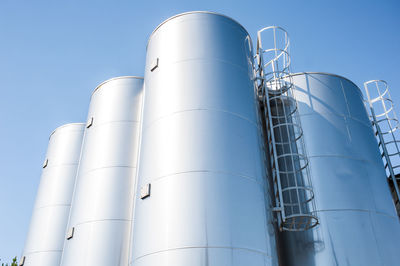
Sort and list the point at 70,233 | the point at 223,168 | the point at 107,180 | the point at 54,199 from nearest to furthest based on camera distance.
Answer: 1. the point at 223,168
2. the point at 70,233
3. the point at 107,180
4. the point at 54,199

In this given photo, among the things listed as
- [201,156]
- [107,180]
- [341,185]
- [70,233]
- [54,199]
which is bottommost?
[70,233]

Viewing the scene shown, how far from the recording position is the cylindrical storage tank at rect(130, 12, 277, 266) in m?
8.11

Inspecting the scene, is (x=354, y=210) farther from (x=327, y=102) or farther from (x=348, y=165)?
(x=327, y=102)

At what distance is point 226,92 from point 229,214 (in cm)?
335

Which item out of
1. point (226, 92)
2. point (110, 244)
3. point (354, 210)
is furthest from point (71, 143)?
point (354, 210)

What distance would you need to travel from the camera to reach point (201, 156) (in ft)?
29.5

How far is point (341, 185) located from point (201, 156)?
183 inches

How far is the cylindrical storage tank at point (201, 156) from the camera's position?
26.6 ft

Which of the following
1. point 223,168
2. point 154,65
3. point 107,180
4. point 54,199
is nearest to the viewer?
point 223,168

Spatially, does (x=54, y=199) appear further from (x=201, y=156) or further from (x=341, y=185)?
(x=341, y=185)

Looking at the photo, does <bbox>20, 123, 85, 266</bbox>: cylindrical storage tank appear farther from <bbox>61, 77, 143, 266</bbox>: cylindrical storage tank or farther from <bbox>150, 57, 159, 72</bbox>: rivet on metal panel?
<bbox>150, 57, 159, 72</bbox>: rivet on metal panel

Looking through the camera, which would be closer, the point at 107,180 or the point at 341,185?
the point at 341,185

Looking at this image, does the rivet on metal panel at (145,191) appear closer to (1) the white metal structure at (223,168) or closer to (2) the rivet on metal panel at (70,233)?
(1) the white metal structure at (223,168)

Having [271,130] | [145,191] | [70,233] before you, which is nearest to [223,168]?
[145,191]
